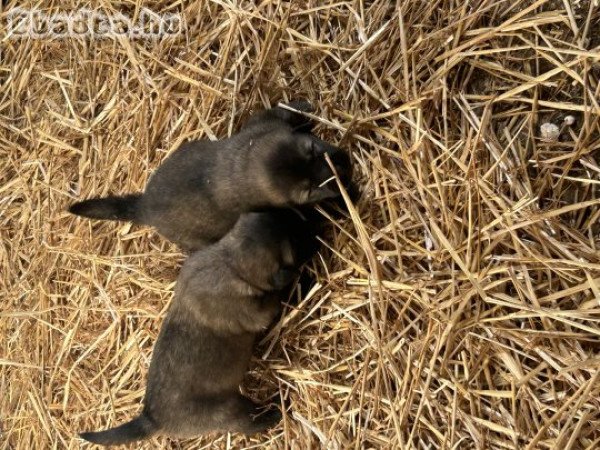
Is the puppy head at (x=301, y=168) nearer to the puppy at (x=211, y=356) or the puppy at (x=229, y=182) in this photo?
the puppy at (x=229, y=182)

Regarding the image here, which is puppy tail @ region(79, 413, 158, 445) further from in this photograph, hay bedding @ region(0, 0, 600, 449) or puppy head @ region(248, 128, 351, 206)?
puppy head @ region(248, 128, 351, 206)

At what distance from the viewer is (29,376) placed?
102 inches

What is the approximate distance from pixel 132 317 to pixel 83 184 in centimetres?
62

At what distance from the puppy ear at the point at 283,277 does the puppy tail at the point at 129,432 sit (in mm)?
654

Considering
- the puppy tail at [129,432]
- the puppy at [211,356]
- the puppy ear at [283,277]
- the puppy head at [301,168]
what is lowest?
Answer: the puppy tail at [129,432]

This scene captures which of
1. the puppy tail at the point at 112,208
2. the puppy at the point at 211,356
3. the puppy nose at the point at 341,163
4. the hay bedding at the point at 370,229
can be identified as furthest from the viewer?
the puppy tail at the point at 112,208

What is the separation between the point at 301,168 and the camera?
6.26ft

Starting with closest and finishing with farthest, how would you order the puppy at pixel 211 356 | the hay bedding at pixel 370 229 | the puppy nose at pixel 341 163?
1. the hay bedding at pixel 370 229
2. the puppy nose at pixel 341 163
3. the puppy at pixel 211 356

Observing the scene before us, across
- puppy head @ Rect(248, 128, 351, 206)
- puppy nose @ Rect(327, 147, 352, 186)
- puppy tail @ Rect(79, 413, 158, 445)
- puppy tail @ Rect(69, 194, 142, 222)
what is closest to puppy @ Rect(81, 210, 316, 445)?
puppy tail @ Rect(79, 413, 158, 445)

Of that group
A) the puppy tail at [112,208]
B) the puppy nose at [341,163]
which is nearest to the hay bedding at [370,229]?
the puppy nose at [341,163]

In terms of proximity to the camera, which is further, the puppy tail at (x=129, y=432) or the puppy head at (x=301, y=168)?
the puppy tail at (x=129, y=432)

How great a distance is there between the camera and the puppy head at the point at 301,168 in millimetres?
1904

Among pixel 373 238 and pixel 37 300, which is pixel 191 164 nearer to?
pixel 373 238

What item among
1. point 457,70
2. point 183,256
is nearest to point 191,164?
point 183,256
